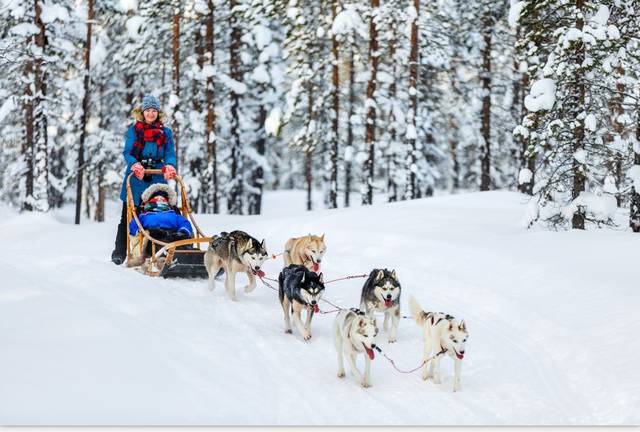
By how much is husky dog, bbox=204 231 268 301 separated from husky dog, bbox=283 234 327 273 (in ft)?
2.03

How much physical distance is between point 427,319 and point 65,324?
303 centimetres

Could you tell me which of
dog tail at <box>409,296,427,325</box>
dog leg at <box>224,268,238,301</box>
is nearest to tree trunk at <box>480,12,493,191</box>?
dog leg at <box>224,268,238,301</box>

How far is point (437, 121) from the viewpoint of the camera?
2853 centimetres

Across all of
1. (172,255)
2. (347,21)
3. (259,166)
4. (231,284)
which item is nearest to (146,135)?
(172,255)

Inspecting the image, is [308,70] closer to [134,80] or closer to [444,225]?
[134,80]

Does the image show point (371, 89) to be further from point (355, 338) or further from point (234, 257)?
point (355, 338)

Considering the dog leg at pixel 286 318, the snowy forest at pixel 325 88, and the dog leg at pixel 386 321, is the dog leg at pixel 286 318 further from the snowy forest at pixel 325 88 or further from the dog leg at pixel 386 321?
the snowy forest at pixel 325 88

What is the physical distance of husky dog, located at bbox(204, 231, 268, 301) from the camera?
6.91 metres

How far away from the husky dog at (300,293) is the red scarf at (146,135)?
11.9 feet

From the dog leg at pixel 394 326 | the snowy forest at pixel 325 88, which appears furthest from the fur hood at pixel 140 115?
the dog leg at pixel 394 326

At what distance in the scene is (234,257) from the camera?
7.27 metres

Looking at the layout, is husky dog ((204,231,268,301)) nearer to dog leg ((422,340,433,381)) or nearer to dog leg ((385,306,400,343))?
dog leg ((385,306,400,343))

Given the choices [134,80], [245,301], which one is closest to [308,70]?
[134,80]

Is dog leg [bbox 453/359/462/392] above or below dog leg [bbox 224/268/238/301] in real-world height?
below
